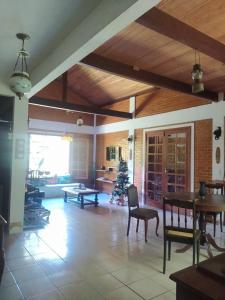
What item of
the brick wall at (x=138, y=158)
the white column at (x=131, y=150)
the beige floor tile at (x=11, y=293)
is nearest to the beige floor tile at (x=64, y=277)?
the beige floor tile at (x=11, y=293)

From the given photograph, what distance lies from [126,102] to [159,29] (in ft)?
16.6

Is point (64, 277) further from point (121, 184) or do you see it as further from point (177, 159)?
point (121, 184)

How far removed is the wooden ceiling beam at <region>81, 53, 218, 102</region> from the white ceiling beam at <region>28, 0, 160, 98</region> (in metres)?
0.81

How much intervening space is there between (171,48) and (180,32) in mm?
974

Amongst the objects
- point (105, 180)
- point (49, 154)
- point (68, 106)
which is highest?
point (68, 106)

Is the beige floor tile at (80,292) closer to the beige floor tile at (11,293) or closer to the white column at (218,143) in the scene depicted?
the beige floor tile at (11,293)

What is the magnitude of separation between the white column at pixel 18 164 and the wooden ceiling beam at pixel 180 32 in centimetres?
245

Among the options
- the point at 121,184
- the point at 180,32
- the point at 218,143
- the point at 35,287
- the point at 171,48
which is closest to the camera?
the point at 35,287

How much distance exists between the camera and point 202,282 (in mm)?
926

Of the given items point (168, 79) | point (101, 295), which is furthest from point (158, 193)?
point (101, 295)

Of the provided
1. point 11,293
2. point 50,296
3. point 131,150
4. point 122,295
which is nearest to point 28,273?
point 11,293

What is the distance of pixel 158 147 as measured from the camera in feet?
21.3

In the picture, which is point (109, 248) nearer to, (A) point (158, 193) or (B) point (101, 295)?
(B) point (101, 295)

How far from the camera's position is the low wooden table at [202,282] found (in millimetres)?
863
